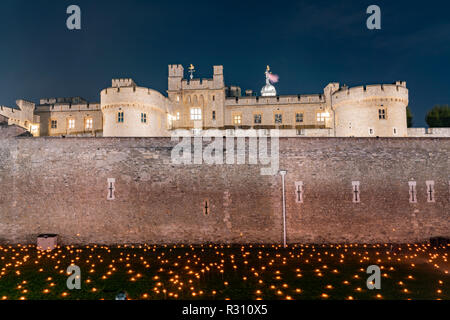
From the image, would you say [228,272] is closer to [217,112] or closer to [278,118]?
[217,112]

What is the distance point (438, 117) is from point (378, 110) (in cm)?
2233

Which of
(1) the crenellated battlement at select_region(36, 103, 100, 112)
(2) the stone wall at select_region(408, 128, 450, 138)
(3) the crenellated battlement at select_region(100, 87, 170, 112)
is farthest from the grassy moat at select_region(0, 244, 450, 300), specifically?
(1) the crenellated battlement at select_region(36, 103, 100, 112)

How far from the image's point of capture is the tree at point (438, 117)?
39.3 m

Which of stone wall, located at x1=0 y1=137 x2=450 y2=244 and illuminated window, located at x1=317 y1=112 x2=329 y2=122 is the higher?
illuminated window, located at x1=317 y1=112 x2=329 y2=122

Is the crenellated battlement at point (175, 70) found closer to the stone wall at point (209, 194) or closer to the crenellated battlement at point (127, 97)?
the crenellated battlement at point (127, 97)

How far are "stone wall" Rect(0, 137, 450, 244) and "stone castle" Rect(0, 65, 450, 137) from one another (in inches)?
453

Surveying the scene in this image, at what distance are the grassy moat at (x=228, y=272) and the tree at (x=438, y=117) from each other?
3493 cm

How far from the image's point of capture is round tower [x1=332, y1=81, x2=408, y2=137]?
25391 mm

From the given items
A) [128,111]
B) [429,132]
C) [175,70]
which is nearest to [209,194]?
[128,111]

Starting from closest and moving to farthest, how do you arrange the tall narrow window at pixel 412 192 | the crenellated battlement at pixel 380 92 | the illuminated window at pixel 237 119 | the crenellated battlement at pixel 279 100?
the tall narrow window at pixel 412 192, the crenellated battlement at pixel 380 92, the crenellated battlement at pixel 279 100, the illuminated window at pixel 237 119

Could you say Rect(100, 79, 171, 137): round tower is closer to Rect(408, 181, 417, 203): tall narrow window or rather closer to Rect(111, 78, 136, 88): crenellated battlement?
Rect(111, 78, 136, 88): crenellated battlement

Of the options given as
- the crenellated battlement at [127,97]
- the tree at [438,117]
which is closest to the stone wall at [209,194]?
the crenellated battlement at [127,97]

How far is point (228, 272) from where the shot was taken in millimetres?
9914
